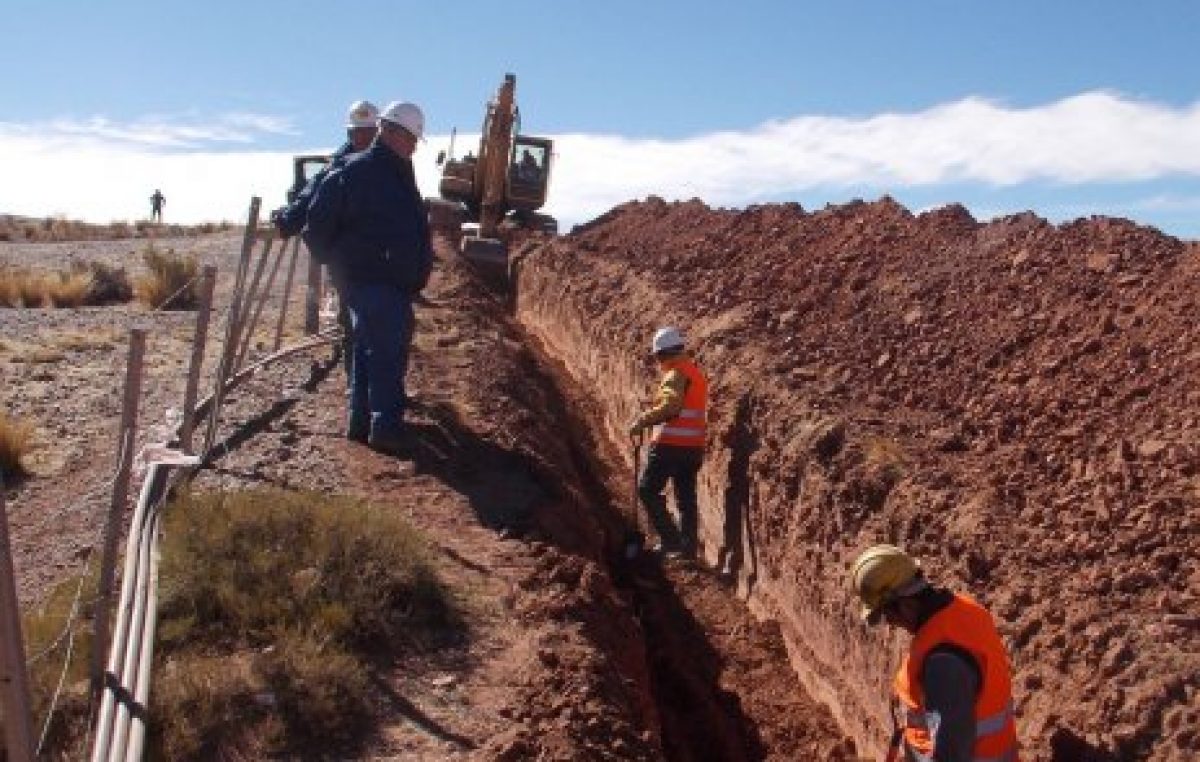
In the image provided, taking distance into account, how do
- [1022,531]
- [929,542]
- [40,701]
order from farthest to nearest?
[929,542], [1022,531], [40,701]

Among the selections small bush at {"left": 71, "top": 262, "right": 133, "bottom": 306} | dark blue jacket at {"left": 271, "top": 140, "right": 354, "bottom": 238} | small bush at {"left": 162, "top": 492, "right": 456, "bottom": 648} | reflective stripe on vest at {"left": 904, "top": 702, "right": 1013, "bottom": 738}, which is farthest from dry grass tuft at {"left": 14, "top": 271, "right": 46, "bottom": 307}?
reflective stripe on vest at {"left": 904, "top": 702, "right": 1013, "bottom": 738}

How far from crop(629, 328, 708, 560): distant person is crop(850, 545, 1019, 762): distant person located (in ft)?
16.9

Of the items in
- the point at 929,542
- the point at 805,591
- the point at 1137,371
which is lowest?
the point at 805,591

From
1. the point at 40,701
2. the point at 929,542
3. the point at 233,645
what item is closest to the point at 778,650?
the point at 929,542

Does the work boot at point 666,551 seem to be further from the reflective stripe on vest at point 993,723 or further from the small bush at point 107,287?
the small bush at point 107,287

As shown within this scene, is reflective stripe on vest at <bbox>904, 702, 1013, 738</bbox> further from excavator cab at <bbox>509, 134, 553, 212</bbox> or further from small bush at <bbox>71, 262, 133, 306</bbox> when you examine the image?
excavator cab at <bbox>509, 134, 553, 212</bbox>

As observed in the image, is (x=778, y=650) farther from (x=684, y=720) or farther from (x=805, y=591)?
(x=684, y=720)

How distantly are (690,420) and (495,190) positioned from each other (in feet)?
50.7

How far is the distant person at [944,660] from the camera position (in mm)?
4645

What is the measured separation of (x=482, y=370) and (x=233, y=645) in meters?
6.49

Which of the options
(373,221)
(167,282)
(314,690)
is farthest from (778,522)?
(167,282)

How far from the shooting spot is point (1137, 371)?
315 inches

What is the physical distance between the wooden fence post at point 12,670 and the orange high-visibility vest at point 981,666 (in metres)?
2.95

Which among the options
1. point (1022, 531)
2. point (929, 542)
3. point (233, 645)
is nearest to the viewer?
point (233, 645)
